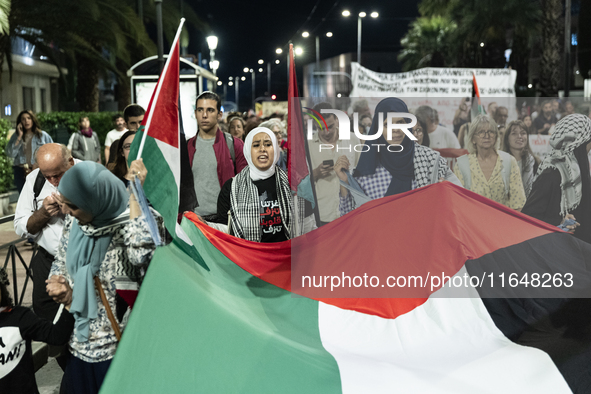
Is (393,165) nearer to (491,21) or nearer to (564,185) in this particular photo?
(564,185)

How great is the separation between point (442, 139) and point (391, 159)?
37 centimetres

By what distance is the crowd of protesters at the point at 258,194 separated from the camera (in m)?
3.36

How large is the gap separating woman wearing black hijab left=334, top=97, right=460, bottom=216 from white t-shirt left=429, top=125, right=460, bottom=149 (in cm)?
5

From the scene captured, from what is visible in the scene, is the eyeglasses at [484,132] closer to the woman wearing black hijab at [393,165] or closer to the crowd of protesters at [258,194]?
the crowd of protesters at [258,194]

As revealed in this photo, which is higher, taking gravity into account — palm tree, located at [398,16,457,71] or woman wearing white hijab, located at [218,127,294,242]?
palm tree, located at [398,16,457,71]

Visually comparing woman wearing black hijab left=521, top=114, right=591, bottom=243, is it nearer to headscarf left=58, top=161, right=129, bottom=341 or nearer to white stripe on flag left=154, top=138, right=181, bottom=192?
white stripe on flag left=154, top=138, right=181, bottom=192

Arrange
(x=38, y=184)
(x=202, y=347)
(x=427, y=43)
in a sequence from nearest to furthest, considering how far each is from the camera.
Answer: (x=202, y=347) < (x=38, y=184) < (x=427, y=43)

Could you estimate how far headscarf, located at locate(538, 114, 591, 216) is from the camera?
4199 mm

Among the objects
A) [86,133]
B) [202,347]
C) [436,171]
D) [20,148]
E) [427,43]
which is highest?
[427,43]

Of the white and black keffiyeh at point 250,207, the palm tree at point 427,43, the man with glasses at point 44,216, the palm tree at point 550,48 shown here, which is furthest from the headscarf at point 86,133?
the palm tree at point 427,43

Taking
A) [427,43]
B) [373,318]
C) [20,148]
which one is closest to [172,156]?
[373,318]

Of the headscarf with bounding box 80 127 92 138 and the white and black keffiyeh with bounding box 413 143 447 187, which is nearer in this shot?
the white and black keffiyeh with bounding box 413 143 447 187

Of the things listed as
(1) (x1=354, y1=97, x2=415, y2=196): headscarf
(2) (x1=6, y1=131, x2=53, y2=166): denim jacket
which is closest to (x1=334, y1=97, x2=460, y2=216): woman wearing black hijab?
(1) (x1=354, y1=97, x2=415, y2=196): headscarf

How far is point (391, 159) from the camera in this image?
4160 millimetres
